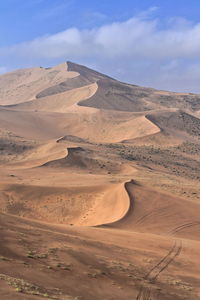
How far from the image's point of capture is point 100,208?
29031mm

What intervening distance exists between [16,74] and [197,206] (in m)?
155

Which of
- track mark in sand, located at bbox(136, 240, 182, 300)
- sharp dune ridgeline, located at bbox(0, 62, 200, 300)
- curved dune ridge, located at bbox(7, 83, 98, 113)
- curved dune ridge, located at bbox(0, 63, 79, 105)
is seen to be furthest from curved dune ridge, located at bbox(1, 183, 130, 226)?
curved dune ridge, located at bbox(0, 63, 79, 105)

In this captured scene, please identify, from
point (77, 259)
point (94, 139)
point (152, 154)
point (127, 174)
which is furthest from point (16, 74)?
point (77, 259)

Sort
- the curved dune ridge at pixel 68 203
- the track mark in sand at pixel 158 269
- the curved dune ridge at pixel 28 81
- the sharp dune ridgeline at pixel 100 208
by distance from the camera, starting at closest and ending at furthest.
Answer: the track mark in sand at pixel 158 269
the sharp dune ridgeline at pixel 100 208
the curved dune ridge at pixel 68 203
the curved dune ridge at pixel 28 81

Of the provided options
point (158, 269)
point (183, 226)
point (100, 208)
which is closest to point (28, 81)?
point (100, 208)

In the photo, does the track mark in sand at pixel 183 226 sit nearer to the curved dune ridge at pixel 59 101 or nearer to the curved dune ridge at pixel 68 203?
the curved dune ridge at pixel 68 203

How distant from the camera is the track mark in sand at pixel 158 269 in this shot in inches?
470

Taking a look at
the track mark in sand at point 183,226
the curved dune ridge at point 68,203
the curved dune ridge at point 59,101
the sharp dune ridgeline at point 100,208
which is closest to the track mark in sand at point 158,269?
the sharp dune ridgeline at point 100,208

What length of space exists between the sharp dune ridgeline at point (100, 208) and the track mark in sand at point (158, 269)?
0.05 metres

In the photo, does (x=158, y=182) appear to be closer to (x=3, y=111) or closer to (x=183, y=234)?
(x=183, y=234)

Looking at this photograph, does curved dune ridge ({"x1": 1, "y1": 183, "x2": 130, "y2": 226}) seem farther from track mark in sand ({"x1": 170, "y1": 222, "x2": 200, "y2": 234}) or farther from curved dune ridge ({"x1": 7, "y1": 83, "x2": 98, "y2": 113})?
curved dune ridge ({"x1": 7, "y1": 83, "x2": 98, "y2": 113})

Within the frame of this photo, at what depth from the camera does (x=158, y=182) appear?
36.5 metres

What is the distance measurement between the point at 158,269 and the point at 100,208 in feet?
45.5

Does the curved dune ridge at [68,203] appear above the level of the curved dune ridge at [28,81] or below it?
below
